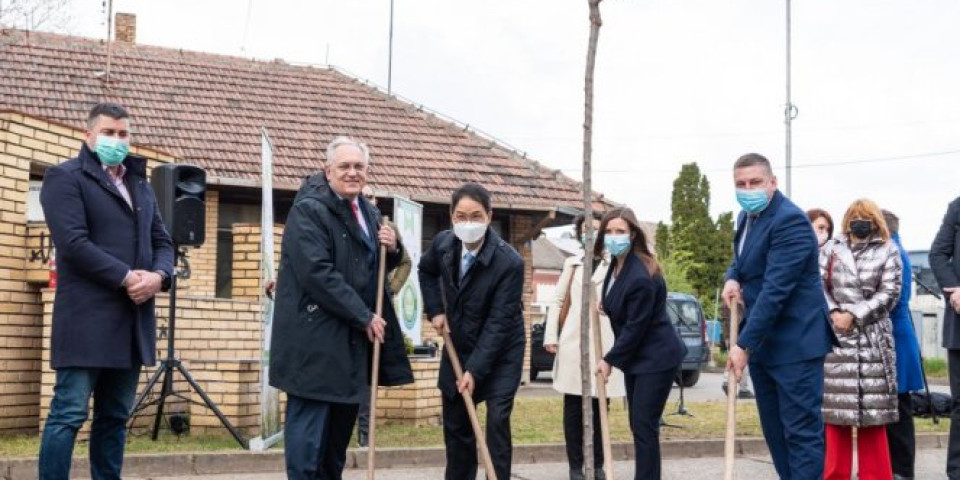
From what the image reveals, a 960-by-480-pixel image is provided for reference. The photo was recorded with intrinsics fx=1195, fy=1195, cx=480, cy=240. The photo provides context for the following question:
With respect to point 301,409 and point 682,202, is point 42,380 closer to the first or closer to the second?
point 301,409

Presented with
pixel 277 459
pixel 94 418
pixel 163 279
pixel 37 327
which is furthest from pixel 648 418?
pixel 37 327

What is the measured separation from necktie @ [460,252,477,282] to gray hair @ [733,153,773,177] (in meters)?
1.54

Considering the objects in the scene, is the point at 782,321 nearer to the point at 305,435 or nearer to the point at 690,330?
the point at 305,435

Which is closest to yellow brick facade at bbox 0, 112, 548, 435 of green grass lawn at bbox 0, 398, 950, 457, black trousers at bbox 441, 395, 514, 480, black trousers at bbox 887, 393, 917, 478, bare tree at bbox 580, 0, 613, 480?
green grass lawn at bbox 0, 398, 950, 457

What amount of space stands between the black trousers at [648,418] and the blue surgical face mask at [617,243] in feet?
2.49

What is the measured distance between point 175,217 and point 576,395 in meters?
3.50

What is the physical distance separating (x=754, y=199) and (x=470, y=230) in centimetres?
155

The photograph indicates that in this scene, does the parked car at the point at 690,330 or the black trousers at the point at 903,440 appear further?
the parked car at the point at 690,330

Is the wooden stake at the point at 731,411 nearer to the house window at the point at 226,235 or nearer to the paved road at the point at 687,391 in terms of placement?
the paved road at the point at 687,391

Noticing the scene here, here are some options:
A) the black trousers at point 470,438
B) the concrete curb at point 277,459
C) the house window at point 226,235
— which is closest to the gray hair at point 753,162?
the black trousers at point 470,438

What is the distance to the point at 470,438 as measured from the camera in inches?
264

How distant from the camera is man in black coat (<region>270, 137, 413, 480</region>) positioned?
19.0 ft

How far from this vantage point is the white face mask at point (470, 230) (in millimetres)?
Result: 6598

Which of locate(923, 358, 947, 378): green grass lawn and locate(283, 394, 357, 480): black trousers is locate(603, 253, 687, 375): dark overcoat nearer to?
locate(283, 394, 357, 480): black trousers
